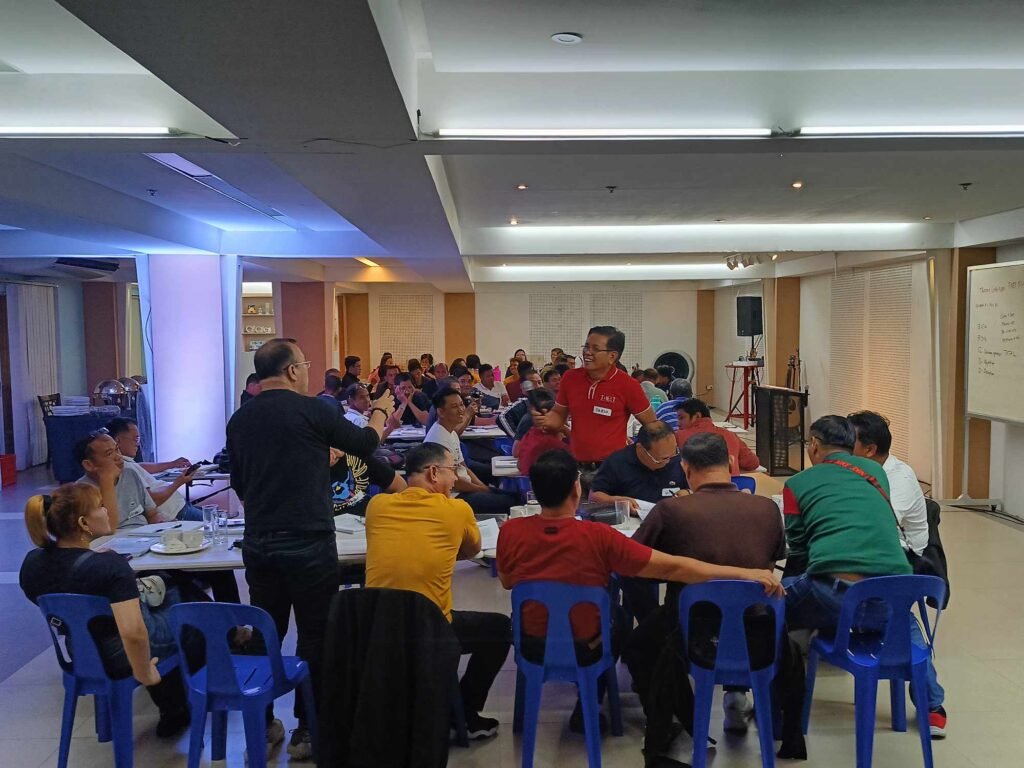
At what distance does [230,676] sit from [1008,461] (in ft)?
22.5

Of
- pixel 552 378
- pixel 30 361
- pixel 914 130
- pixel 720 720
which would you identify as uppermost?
pixel 914 130

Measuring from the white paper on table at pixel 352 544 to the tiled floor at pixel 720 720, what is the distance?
0.75m

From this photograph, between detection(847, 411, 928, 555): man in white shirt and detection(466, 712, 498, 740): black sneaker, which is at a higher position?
detection(847, 411, 928, 555): man in white shirt

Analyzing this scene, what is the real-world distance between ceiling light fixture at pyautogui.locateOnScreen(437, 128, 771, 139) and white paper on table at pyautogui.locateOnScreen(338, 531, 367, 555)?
1.71 metres

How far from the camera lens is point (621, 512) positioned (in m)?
3.50

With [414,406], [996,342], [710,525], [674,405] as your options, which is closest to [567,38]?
[710,525]

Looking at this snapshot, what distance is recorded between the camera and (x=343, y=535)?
3.37 m

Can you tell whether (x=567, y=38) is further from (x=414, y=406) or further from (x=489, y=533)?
(x=414, y=406)

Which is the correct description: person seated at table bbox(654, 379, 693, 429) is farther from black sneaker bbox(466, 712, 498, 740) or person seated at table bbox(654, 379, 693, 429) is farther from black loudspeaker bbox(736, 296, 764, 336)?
black loudspeaker bbox(736, 296, 764, 336)

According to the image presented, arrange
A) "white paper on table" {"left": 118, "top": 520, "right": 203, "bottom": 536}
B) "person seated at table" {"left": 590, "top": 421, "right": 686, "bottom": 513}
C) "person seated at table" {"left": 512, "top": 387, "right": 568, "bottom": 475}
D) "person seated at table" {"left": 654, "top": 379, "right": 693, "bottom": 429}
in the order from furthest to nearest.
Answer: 1. "person seated at table" {"left": 654, "top": 379, "right": 693, "bottom": 429}
2. "person seated at table" {"left": 512, "top": 387, "right": 568, "bottom": 475}
3. "person seated at table" {"left": 590, "top": 421, "right": 686, "bottom": 513}
4. "white paper on table" {"left": 118, "top": 520, "right": 203, "bottom": 536}

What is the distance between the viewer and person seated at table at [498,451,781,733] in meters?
2.55

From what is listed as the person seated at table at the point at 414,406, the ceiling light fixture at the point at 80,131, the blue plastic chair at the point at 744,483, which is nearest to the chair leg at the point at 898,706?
the blue plastic chair at the point at 744,483

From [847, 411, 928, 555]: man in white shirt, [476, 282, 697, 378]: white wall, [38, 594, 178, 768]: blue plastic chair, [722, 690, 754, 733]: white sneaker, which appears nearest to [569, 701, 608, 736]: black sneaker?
[722, 690, 754, 733]: white sneaker

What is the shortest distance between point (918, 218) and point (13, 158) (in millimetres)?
6954
